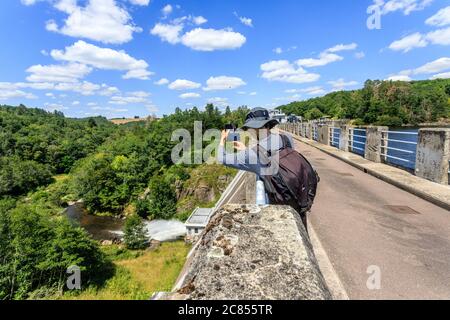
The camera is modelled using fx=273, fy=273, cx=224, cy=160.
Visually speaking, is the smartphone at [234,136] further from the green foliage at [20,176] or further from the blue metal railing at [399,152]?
the green foliage at [20,176]

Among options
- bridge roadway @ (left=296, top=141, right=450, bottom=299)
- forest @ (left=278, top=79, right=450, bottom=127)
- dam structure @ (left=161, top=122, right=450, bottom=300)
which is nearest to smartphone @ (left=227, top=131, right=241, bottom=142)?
dam structure @ (left=161, top=122, right=450, bottom=300)

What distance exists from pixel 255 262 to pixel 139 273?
1239 inches

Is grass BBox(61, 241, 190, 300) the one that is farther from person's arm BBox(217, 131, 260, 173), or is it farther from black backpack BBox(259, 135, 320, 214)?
black backpack BBox(259, 135, 320, 214)

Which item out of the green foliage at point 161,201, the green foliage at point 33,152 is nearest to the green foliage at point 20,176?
the green foliage at point 33,152

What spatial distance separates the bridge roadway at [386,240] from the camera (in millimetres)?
3090

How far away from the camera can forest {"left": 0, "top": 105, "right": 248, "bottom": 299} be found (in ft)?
95.2

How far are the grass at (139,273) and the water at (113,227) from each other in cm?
586

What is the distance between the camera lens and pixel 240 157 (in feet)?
8.68

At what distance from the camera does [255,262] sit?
48.0 inches

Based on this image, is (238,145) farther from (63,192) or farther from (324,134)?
(63,192)

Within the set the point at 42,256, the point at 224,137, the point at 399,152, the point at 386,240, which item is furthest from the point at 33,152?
the point at 386,240

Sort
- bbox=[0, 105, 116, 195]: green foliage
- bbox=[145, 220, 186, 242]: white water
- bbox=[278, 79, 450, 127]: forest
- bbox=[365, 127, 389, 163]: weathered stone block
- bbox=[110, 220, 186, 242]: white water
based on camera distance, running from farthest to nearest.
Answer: bbox=[278, 79, 450, 127]: forest < bbox=[0, 105, 116, 195]: green foliage < bbox=[145, 220, 186, 242]: white water < bbox=[110, 220, 186, 242]: white water < bbox=[365, 127, 389, 163]: weathered stone block

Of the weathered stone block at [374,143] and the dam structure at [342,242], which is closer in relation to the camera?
the dam structure at [342,242]

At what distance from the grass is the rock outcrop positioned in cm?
2207
